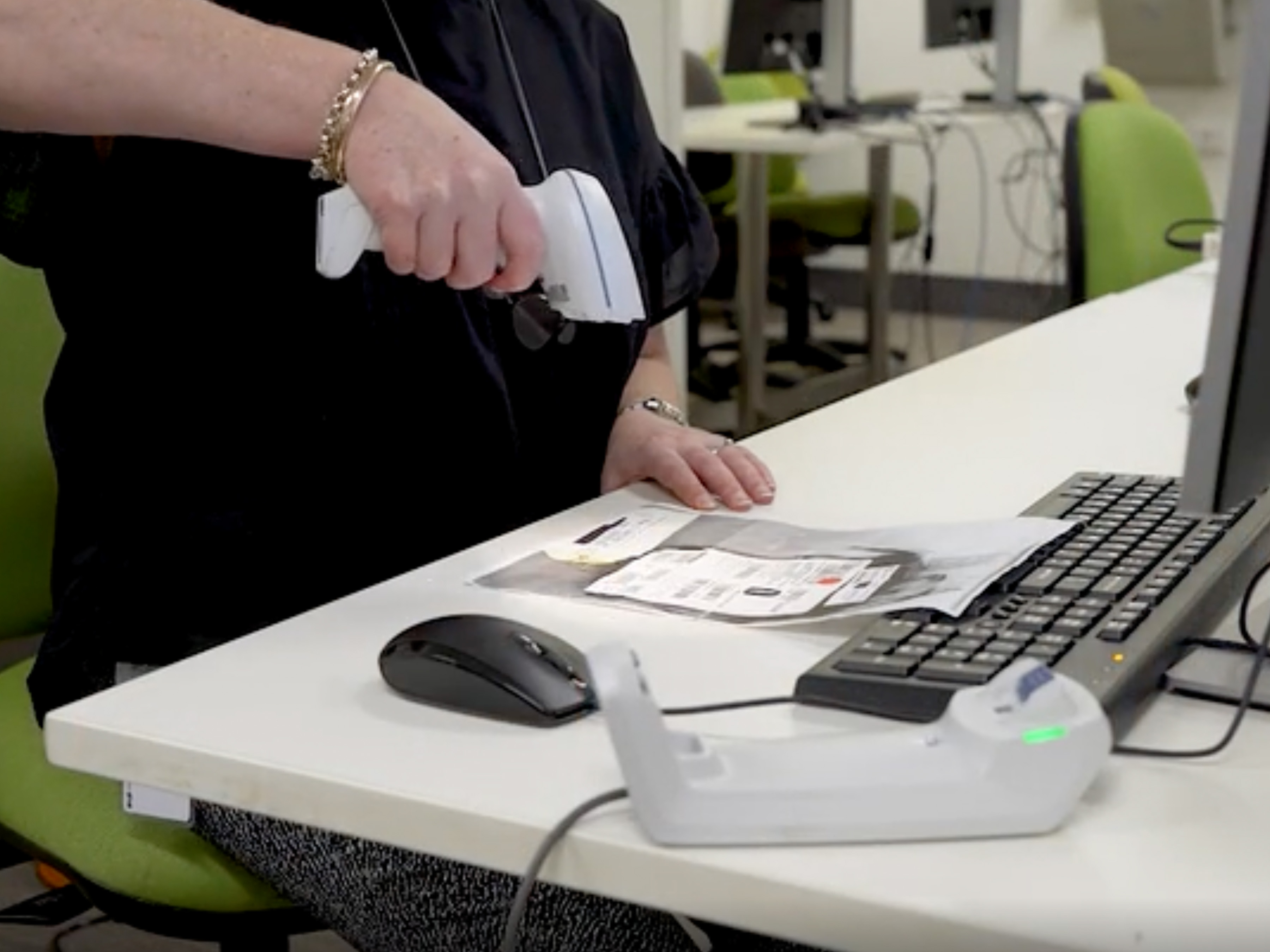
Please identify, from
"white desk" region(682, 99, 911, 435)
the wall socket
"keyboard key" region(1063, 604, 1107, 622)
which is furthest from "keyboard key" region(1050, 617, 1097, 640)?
the wall socket

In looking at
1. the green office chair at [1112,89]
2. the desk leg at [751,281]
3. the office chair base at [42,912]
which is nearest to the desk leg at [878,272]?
the desk leg at [751,281]

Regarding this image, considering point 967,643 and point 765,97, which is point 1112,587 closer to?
point 967,643

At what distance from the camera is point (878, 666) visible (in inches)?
32.1

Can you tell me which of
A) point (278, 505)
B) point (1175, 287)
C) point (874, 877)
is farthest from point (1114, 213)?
point (874, 877)

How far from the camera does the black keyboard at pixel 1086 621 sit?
0.80 metres

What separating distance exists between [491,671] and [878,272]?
3931mm

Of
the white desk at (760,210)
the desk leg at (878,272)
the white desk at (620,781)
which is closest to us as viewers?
the white desk at (620,781)

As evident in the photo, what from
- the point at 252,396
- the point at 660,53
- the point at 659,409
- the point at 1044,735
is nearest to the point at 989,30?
the point at 660,53

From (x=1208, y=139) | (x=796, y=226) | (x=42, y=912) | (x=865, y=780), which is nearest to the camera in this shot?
(x=865, y=780)

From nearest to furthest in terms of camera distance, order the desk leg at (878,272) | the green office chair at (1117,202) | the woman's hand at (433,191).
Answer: the woman's hand at (433,191) < the green office chair at (1117,202) < the desk leg at (878,272)

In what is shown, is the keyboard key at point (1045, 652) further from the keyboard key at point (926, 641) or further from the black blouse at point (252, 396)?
the black blouse at point (252, 396)

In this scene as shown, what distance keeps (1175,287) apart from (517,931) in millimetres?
1737

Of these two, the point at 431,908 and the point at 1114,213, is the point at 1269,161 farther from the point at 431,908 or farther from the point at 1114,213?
the point at 1114,213

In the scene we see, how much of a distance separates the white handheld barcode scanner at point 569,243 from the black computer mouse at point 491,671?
202mm
